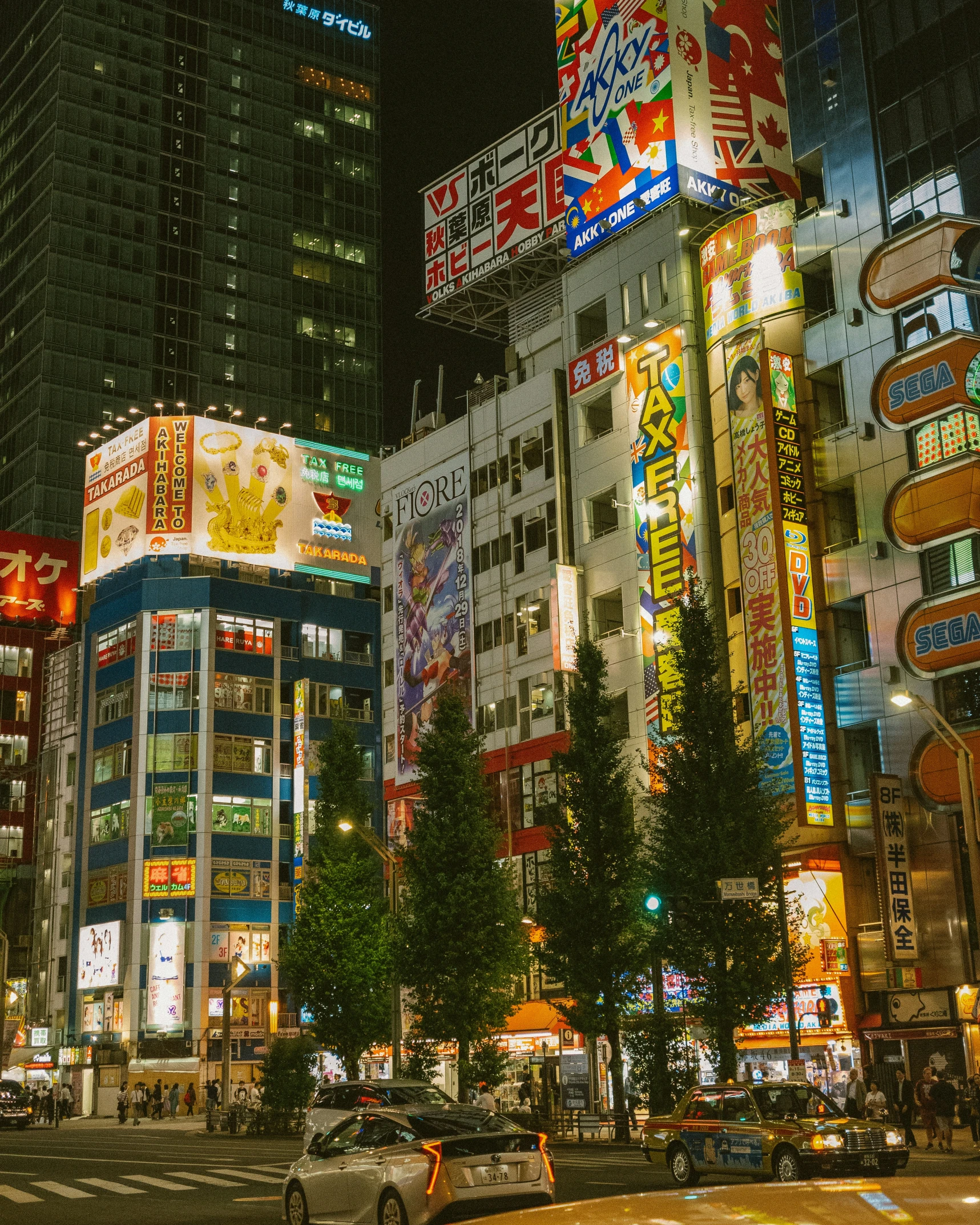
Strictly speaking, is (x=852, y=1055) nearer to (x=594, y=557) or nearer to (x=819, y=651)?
(x=819, y=651)

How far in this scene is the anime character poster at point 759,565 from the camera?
3859cm

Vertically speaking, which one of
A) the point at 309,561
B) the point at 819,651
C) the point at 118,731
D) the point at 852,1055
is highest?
the point at 309,561

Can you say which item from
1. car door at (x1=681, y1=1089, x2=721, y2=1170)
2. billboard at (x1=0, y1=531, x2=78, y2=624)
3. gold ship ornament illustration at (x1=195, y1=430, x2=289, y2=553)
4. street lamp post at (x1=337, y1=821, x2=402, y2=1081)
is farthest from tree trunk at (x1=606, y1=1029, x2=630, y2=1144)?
billboard at (x1=0, y1=531, x2=78, y2=624)

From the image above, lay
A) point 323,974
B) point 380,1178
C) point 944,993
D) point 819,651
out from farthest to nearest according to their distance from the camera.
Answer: point 323,974, point 819,651, point 944,993, point 380,1178

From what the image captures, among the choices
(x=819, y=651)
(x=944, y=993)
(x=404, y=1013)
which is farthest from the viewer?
(x=404, y=1013)

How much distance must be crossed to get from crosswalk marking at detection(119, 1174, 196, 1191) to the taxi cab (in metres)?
7.98

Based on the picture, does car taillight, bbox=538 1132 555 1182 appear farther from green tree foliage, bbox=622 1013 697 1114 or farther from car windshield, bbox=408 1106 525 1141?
green tree foliage, bbox=622 1013 697 1114

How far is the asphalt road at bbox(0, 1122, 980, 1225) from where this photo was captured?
734 inches

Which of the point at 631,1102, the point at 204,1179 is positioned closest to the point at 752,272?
the point at 631,1102

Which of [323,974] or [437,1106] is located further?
[323,974]

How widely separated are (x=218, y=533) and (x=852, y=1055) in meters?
50.7

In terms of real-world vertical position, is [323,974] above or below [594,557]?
below

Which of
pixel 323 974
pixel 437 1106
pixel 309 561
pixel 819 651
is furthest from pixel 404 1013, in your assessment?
pixel 437 1106

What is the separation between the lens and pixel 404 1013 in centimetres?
5638
